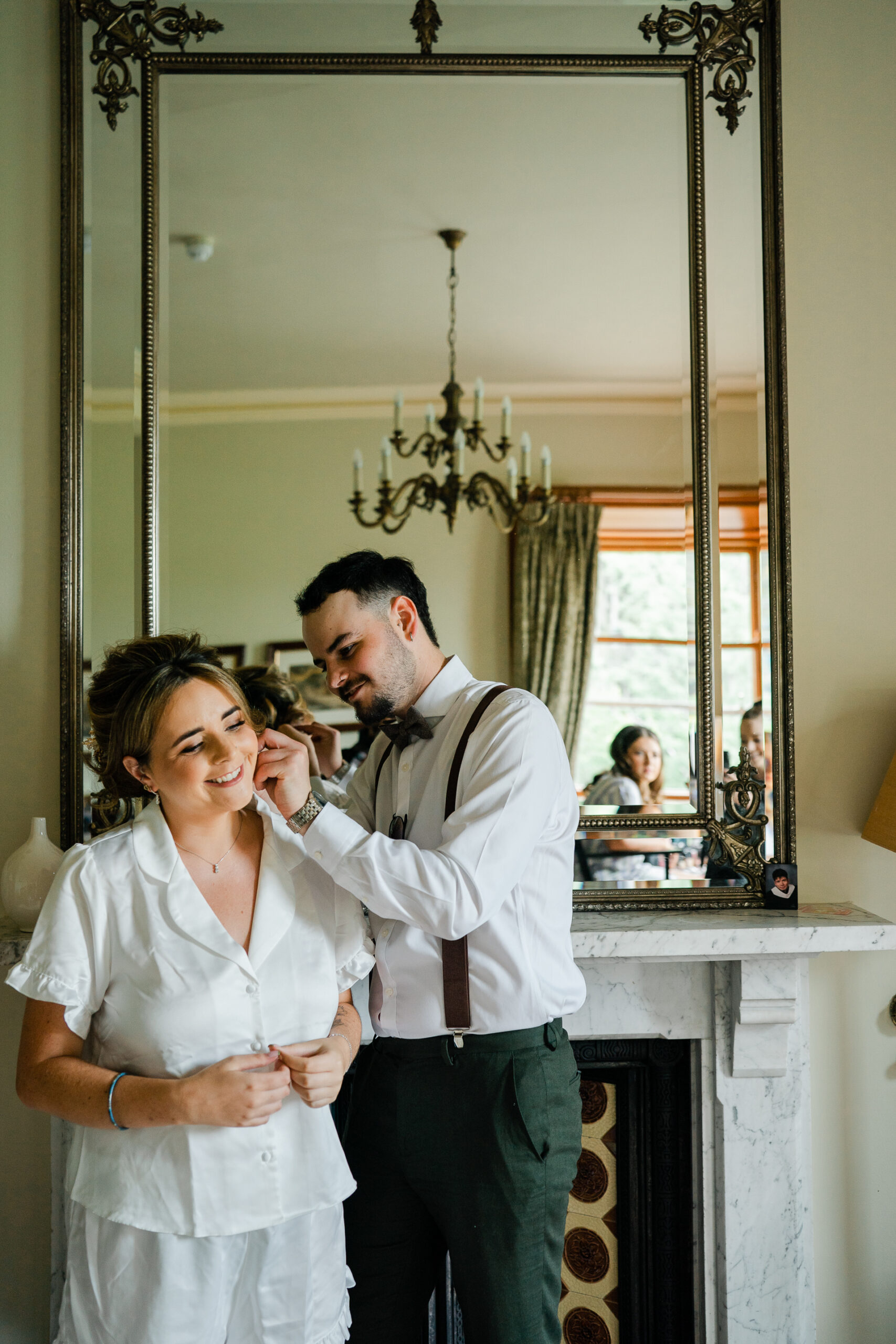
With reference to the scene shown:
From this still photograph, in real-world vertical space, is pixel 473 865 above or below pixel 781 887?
above

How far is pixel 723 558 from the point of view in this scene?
2.18 m

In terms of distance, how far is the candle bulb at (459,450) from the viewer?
2.16m

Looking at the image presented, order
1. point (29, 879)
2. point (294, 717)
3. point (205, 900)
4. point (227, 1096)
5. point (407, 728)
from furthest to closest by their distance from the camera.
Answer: point (294, 717)
point (29, 879)
point (407, 728)
point (205, 900)
point (227, 1096)

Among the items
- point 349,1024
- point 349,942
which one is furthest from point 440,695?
point 349,1024

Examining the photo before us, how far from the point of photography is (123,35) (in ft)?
6.97

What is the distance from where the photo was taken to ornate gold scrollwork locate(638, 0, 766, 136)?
7.13 feet

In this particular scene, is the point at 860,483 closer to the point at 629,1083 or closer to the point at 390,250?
the point at 390,250

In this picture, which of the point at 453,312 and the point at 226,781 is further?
the point at 453,312

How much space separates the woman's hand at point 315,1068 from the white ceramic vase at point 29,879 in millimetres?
711

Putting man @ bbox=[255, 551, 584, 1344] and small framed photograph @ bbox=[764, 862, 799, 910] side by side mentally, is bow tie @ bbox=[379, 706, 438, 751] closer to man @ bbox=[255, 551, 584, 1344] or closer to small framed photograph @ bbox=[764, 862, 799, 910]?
man @ bbox=[255, 551, 584, 1344]

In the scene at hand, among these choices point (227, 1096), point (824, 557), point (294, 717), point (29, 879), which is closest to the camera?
point (227, 1096)

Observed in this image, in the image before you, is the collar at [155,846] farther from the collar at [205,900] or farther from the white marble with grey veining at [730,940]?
the white marble with grey veining at [730,940]

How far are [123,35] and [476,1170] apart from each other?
235 centimetres

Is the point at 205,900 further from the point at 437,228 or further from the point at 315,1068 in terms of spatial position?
the point at 437,228
